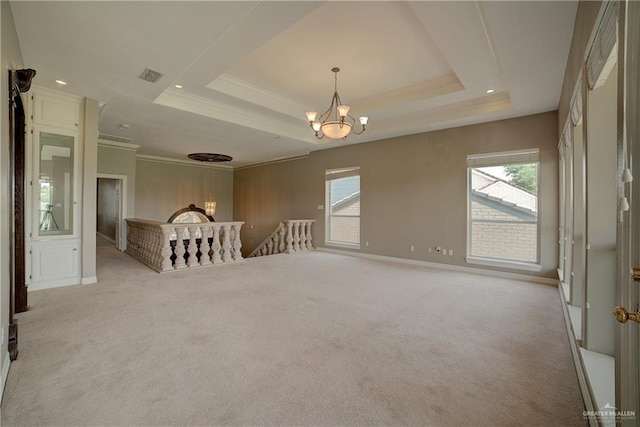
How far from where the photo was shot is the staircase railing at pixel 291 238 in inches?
292

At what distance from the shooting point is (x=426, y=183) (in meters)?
5.81

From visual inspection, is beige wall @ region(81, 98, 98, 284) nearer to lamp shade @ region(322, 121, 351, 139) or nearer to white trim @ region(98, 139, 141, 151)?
white trim @ region(98, 139, 141, 151)

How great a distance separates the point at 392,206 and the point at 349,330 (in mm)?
4073

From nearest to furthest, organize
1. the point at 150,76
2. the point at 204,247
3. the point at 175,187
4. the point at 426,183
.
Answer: the point at 150,76 < the point at 204,247 < the point at 426,183 < the point at 175,187

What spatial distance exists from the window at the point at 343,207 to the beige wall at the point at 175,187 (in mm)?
4892

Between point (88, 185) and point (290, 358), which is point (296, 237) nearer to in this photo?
point (88, 185)

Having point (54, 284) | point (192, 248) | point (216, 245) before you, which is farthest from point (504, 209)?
point (54, 284)

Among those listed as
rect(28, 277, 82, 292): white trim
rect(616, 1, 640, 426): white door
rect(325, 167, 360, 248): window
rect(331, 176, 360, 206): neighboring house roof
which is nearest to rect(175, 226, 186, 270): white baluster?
rect(28, 277, 82, 292): white trim

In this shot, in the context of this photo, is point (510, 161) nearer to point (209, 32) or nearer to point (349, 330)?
point (349, 330)

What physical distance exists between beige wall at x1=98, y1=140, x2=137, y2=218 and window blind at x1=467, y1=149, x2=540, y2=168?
800cm

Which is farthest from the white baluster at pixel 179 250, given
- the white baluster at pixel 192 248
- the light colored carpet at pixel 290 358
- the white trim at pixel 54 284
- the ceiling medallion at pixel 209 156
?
the ceiling medallion at pixel 209 156

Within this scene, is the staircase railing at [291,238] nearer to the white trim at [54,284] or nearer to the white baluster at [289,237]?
the white baluster at [289,237]

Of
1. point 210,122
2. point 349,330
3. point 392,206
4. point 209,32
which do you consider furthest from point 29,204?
point 392,206

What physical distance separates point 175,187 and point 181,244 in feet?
16.7
